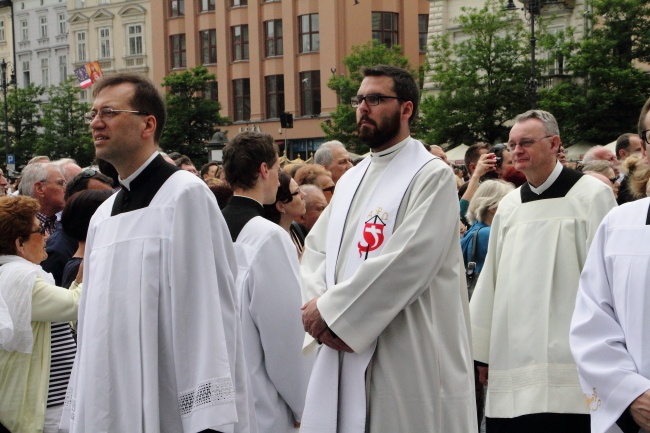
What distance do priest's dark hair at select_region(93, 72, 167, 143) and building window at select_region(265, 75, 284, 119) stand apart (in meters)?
61.0

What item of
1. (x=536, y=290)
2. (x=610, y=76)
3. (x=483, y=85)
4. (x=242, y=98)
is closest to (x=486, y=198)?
(x=536, y=290)

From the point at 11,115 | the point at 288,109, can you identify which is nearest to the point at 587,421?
the point at 288,109

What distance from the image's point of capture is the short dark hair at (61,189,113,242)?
6461mm

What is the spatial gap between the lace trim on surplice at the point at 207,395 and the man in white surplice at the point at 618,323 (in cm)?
139

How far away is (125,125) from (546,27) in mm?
42260

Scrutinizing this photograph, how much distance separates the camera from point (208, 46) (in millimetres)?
68750

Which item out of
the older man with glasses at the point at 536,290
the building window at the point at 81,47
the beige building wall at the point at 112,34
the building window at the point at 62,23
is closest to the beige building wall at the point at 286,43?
the beige building wall at the point at 112,34

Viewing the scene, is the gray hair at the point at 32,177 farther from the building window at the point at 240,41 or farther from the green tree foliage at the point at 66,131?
the building window at the point at 240,41

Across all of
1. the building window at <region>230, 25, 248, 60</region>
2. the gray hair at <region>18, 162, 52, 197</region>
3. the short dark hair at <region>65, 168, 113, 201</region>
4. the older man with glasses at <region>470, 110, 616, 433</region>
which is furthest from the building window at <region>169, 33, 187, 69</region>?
the older man with glasses at <region>470, 110, 616, 433</region>

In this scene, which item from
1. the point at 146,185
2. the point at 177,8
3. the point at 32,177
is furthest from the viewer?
the point at 177,8

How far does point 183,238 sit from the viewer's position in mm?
4363

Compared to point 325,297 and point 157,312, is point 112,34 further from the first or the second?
point 157,312

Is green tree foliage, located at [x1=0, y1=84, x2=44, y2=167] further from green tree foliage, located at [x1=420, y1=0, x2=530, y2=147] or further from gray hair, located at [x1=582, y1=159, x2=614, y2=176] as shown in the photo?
gray hair, located at [x1=582, y1=159, x2=614, y2=176]

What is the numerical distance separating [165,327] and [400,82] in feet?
6.49
